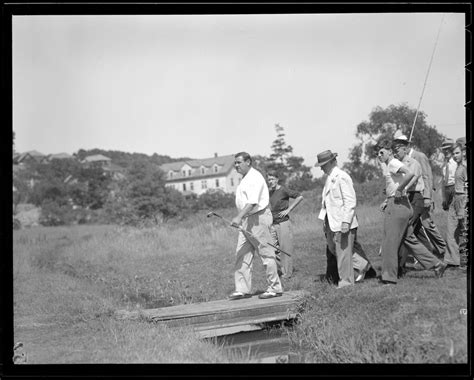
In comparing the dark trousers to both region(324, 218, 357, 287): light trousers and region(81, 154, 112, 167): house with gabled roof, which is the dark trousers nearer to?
region(324, 218, 357, 287): light trousers

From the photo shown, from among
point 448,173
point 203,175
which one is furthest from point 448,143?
point 203,175

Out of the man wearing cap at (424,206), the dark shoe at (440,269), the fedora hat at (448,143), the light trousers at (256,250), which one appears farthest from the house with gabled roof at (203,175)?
the dark shoe at (440,269)

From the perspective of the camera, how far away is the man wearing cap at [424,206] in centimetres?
795

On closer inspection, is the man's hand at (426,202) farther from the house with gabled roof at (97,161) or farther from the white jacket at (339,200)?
the house with gabled roof at (97,161)

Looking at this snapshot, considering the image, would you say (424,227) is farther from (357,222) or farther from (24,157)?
(24,157)

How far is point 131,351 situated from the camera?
5.96m

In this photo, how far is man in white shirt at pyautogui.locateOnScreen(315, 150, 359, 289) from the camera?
782cm

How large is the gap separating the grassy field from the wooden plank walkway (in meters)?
0.20

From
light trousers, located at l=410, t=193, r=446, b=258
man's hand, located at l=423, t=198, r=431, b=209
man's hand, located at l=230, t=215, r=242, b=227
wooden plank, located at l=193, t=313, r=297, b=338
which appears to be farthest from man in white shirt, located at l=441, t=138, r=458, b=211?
man's hand, located at l=230, t=215, r=242, b=227

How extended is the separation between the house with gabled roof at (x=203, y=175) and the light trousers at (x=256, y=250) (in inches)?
2615

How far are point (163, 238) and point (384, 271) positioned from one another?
1076 centimetres
